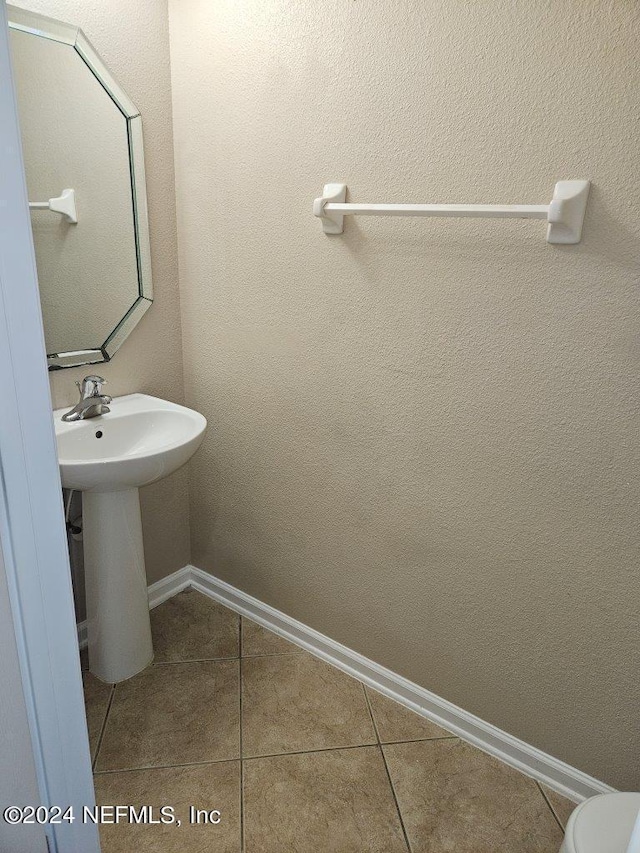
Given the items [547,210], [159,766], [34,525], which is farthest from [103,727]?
[547,210]

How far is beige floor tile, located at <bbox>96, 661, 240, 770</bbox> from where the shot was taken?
1654 mm

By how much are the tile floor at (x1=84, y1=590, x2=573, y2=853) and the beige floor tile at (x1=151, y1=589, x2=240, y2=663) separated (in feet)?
0.04

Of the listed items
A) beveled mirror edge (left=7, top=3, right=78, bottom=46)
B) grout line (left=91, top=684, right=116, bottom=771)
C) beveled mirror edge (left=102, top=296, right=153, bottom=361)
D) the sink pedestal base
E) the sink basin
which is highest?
beveled mirror edge (left=7, top=3, right=78, bottom=46)

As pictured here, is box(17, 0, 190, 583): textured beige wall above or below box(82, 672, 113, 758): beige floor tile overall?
above

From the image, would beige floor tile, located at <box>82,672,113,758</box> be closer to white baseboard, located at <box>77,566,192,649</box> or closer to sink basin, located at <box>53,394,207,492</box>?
white baseboard, located at <box>77,566,192,649</box>

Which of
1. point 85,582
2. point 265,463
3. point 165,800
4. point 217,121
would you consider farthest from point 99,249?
point 165,800

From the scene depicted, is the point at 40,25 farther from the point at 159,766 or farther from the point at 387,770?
the point at 387,770

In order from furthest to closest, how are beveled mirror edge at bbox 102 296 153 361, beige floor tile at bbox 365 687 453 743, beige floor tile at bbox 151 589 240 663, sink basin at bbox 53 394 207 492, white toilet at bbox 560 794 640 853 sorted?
1. beige floor tile at bbox 151 589 240 663
2. beveled mirror edge at bbox 102 296 153 361
3. beige floor tile at bbox 365 687 453 743
4. sink basin at bbox 53 394 207 492
5. white toilet at bbox 560 794 640 853

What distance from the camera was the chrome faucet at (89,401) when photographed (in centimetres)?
175

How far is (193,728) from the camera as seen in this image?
1.74m

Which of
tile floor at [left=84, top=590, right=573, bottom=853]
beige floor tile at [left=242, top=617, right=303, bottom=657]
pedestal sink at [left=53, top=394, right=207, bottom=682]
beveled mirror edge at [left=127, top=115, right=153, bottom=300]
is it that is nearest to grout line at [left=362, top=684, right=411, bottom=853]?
tile floor at [left=84, top=590, right=573, bottom=853]

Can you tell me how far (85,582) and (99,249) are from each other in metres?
1.00

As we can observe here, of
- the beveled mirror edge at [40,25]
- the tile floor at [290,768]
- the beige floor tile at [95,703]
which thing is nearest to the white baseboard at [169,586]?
the tile floor at [290,768]

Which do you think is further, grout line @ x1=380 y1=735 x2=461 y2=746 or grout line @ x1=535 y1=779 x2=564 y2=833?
grout line @ x1=380 y1=735 x2=461 y2=746
